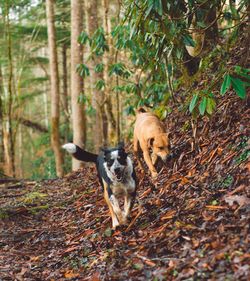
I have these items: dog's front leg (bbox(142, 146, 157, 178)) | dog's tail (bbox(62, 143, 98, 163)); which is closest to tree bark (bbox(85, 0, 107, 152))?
dog's front leg (bbox(142, 146, 157, 178))

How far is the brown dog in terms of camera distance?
303 inches

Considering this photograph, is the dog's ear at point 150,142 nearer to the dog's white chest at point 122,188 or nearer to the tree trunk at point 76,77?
the dog's white chest at point 122,188

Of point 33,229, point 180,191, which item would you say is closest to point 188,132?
point 180,191

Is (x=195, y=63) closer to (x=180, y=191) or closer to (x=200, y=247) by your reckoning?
(x=180, y=191)

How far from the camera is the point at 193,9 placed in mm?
6277

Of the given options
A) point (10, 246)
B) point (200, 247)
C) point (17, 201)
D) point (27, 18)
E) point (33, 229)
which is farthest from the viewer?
point (27, 18)

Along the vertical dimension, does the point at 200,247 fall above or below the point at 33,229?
above

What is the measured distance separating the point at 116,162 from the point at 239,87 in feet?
6.06

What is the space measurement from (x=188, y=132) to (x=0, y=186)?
5950mm

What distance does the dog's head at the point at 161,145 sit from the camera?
7648mm

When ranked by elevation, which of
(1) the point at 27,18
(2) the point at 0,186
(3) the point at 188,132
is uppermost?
(1) the point at 27,18

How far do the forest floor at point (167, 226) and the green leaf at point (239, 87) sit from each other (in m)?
0.87

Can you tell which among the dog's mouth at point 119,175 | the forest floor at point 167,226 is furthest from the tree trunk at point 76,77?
the dog's mouth at point 119,175

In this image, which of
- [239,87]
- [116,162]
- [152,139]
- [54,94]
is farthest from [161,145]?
[54,94]
